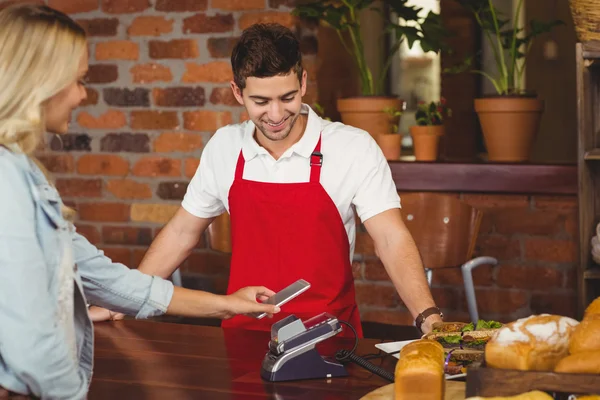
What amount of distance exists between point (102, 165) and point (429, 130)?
1.25 meters

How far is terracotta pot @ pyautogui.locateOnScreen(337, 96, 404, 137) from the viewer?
325 centimetres

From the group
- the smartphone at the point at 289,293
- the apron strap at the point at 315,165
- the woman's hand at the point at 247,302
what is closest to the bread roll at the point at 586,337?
the smartphone at the point at 289,293

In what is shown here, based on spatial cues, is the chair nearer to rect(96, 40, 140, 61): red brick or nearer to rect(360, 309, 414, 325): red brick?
rect(360, 309, 414, 325): red brick

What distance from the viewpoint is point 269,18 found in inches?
125

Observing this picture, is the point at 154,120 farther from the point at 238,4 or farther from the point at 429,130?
the point at 429,130

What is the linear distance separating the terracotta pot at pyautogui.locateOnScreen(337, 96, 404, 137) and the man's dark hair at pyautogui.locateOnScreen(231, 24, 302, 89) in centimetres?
99

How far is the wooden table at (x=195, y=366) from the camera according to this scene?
1652 millimetres

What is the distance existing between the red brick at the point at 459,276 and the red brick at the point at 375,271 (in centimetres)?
18

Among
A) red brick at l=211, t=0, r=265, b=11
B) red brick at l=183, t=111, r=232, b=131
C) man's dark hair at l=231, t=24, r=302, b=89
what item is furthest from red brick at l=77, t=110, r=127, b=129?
man's dark hair at l=231, t=24, r=302, b=89

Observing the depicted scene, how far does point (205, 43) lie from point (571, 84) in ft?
10.5

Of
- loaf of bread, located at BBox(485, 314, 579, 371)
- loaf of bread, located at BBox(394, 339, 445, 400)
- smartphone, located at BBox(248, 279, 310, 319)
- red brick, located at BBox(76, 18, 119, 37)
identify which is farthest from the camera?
red brick, located at BBox(76, 18, 119, 37)

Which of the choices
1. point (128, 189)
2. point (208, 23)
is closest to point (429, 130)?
point (208, 23)

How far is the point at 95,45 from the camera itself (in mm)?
3428

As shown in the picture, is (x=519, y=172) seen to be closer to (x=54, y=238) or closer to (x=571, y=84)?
(x=54, y=238)
